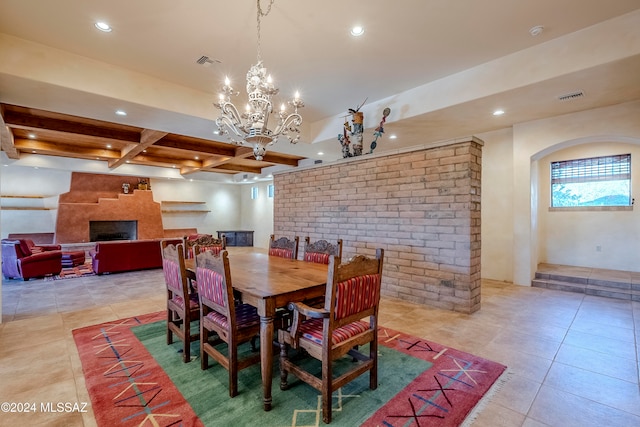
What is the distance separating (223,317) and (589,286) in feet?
18.2

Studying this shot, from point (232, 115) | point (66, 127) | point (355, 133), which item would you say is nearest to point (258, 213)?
point (66, 127)

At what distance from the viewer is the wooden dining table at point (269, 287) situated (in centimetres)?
188

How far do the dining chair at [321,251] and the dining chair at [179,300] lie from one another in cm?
126

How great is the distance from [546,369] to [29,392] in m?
3.94

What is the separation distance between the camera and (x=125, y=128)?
542 centimetres

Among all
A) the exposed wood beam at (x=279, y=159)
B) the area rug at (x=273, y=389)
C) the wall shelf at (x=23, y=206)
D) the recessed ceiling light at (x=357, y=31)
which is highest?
the recessed ceiling light at (x=357, y=31)

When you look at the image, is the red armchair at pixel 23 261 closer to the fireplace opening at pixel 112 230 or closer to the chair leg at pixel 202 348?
the fireplace opening at pixel 112 230

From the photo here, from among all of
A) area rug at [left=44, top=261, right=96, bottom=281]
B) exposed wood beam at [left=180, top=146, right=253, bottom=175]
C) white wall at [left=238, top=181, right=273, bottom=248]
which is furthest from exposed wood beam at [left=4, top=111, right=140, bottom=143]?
white wall at [left=238, top=181, right=273, bottom=248]

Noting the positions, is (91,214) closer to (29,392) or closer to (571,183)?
(29,392)

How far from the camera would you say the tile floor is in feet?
6.19

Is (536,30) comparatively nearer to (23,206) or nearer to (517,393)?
(517,393)

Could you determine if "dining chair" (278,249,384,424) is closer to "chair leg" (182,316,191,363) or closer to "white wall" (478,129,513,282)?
"chair leg" (182,316,191,363)

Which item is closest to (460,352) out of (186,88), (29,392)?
(29,392)

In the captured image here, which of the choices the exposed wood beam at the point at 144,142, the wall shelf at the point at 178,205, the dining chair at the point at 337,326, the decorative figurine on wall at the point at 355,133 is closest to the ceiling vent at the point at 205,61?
the exposed wood beam at the point at 144,142
